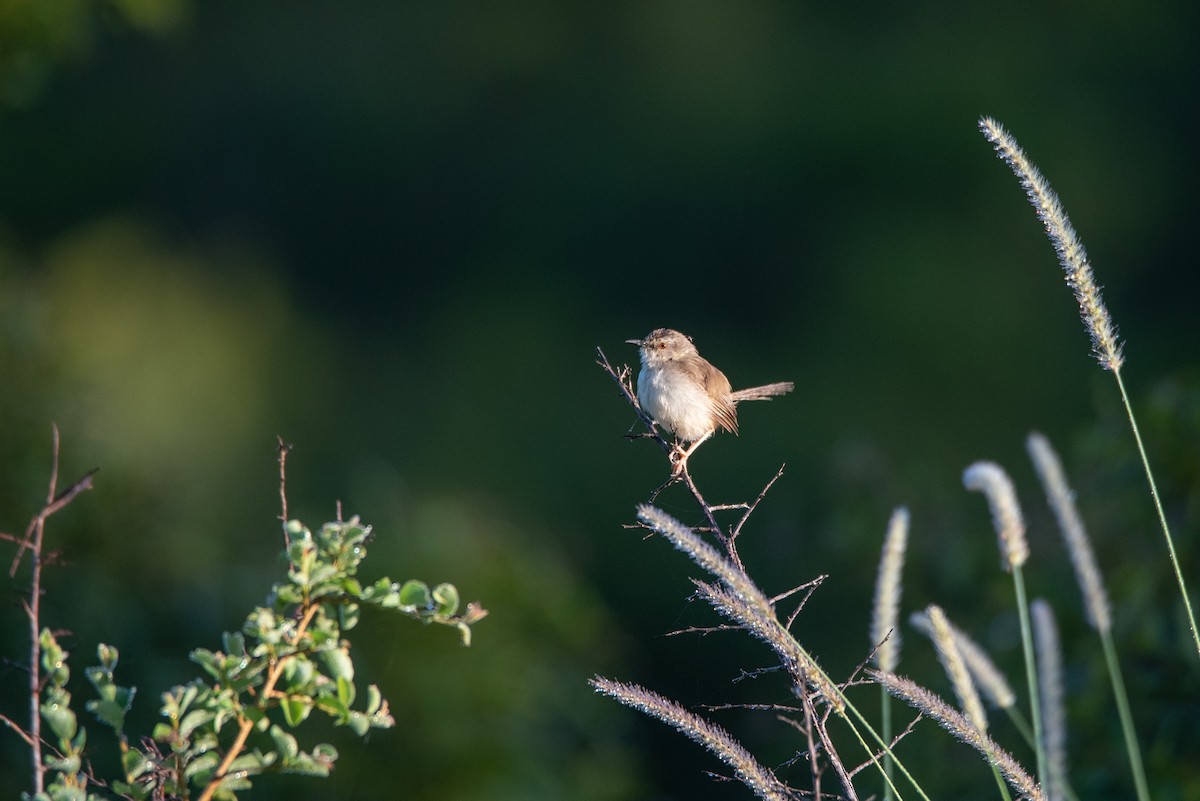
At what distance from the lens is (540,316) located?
19.1 m

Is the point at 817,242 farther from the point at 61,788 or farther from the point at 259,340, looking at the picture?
the point at 61,788

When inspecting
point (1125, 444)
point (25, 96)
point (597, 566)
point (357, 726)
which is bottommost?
point (597, 566)

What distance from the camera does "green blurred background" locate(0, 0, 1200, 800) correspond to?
544cm

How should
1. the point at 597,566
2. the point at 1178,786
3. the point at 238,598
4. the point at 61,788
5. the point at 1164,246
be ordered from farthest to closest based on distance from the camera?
the point at 1164,246 < the point at 597,566 < the point at 238,598 < the point at 1178,786 < the point at 61,788

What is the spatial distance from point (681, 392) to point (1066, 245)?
2.23m

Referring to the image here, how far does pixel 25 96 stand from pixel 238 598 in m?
2.04

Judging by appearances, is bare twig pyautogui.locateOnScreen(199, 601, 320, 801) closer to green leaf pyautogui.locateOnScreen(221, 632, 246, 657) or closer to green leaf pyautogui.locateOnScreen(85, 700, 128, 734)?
green leaf pyautogui.locateOnScreen(221, 632, 246, 657)

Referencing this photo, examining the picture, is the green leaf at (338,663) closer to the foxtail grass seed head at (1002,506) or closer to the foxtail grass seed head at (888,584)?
the foxtail grass seed head at (888,584)

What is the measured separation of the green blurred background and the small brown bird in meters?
0.97

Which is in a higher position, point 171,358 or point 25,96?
point 25,96

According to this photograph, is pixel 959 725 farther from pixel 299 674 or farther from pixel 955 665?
pixel 299 674

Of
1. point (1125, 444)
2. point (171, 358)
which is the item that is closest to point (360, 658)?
point (1125, 444)

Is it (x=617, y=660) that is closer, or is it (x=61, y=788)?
(x=61, y=788)

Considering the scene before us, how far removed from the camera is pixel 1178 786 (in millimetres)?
3258
